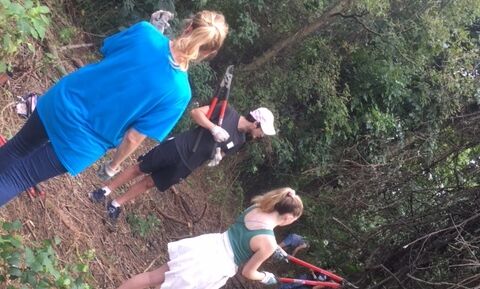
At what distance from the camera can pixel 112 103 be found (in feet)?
9.31

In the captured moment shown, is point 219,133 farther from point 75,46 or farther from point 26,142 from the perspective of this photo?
point 75,46

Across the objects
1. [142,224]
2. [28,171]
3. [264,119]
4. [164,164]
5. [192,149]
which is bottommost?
[142,224]

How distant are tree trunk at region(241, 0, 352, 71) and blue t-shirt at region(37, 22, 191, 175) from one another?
5.36 metres

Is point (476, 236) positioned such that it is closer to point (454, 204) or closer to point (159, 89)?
point (454, 204)

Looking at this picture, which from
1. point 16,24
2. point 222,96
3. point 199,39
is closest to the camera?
point 199,39

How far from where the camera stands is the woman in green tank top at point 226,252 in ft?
13.4

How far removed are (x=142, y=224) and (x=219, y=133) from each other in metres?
1.75

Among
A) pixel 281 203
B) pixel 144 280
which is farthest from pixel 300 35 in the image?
pixel 144 280

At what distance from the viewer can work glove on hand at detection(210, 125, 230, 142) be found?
4.71 m

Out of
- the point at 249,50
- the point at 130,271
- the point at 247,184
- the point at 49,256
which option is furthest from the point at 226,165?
the point at 49,256

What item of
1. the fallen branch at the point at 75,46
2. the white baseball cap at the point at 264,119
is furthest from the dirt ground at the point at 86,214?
the white baseball cap at the point at 264,119

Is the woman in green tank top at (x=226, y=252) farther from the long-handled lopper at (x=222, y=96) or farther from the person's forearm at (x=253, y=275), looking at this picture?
the long-handled lopper at (x=222, y=96)

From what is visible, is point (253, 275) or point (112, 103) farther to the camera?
point (253, 275)

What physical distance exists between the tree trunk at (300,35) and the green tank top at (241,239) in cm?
431
